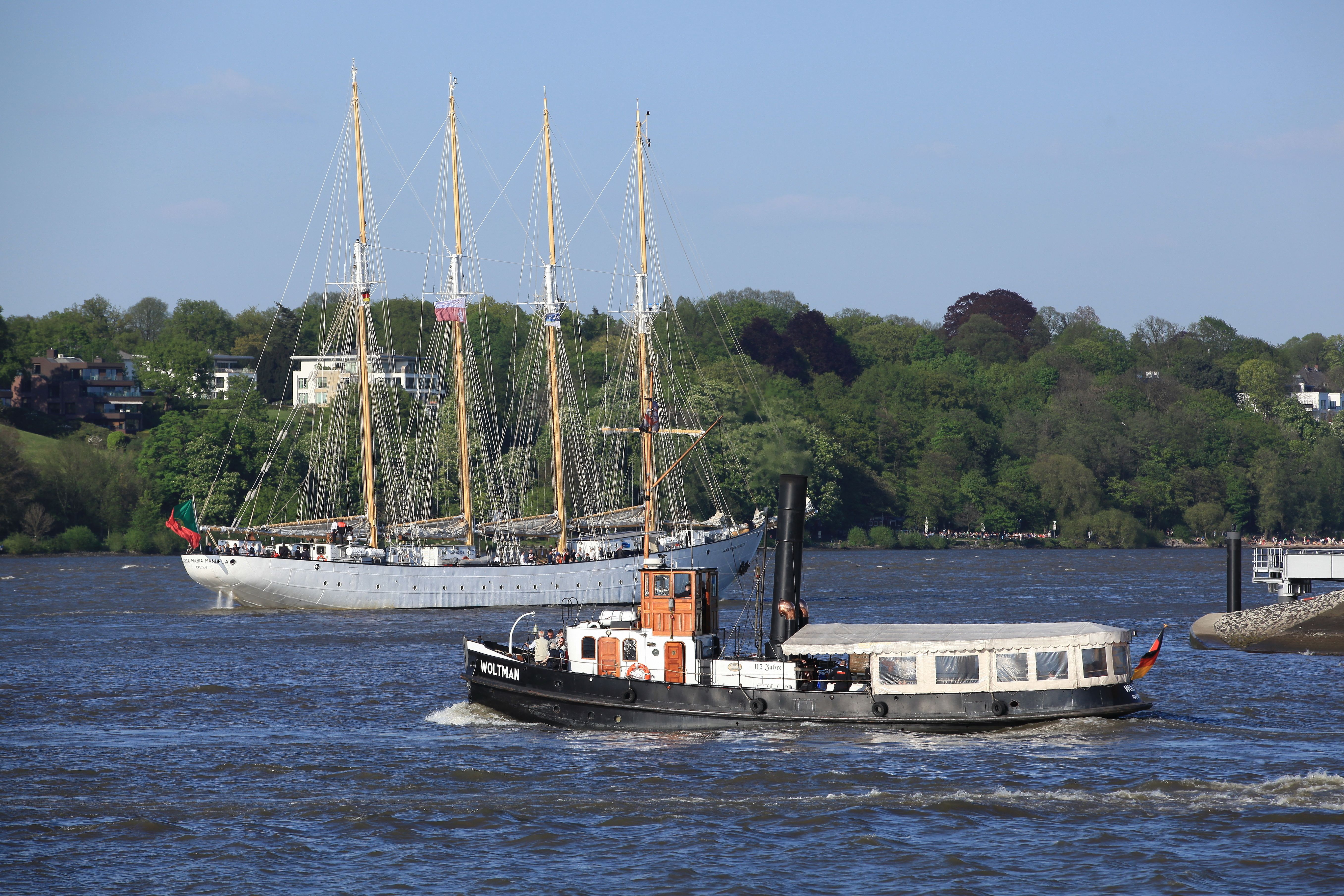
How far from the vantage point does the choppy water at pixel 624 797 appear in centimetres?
Answer: 2633

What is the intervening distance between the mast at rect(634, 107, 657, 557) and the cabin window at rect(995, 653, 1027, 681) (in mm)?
49201

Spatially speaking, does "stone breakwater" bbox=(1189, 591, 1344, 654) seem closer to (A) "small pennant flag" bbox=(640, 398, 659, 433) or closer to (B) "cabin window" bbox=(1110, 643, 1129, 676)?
(B) "cabin window" bbox=(1110, 643, 1129, 676)

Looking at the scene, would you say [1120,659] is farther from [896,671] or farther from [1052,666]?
[896,671]

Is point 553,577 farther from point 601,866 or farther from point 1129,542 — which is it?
point 1129,542

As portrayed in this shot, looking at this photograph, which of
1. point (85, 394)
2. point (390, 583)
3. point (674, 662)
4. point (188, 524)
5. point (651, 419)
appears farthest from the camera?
point (85, 394)

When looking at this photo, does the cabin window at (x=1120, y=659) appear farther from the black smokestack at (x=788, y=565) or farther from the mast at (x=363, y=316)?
the mast at (x=363, y=316)

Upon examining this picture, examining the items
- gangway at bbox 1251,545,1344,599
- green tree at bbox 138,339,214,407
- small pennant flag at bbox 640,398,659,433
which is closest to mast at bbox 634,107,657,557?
small pennant flag at bbox 640,398,659,433

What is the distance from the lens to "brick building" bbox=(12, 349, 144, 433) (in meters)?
178

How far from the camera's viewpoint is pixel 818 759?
34188 mm

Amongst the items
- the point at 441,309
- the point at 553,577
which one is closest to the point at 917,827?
the point at 553,577

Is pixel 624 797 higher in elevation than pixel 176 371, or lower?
lower

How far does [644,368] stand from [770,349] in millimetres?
110639

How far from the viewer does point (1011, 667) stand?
36219mm

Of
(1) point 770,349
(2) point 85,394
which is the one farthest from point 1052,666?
(2) point 85,394
